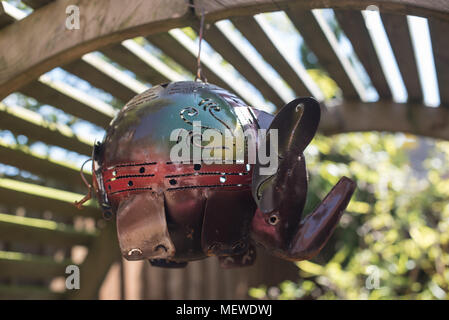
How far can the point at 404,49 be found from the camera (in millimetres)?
2189

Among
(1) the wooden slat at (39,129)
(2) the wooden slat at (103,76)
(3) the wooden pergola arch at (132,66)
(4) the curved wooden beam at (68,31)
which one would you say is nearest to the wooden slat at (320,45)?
(3) the wooden pergola arch at (132,66)

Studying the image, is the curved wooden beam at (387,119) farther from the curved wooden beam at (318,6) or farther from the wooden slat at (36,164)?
the curved wooden beam at (318,6)

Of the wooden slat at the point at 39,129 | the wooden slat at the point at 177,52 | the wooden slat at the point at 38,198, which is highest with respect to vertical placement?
the wooden slat at the point at 177,52

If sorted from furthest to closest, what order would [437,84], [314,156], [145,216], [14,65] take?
[314,156] < [437,84] < [14,65] < [145,216]

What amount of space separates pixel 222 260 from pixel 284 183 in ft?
1.08

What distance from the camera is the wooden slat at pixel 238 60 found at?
1.99m

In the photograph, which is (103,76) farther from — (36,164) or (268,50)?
(268,50)

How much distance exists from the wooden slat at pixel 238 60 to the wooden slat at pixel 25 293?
156cm

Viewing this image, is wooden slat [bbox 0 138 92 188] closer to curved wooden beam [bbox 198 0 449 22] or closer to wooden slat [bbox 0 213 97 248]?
wooden slat [bbox 0 213 97 248]

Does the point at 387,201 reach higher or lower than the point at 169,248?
higher

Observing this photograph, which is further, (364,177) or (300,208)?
(364,177)

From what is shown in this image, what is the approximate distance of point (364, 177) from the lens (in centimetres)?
426
